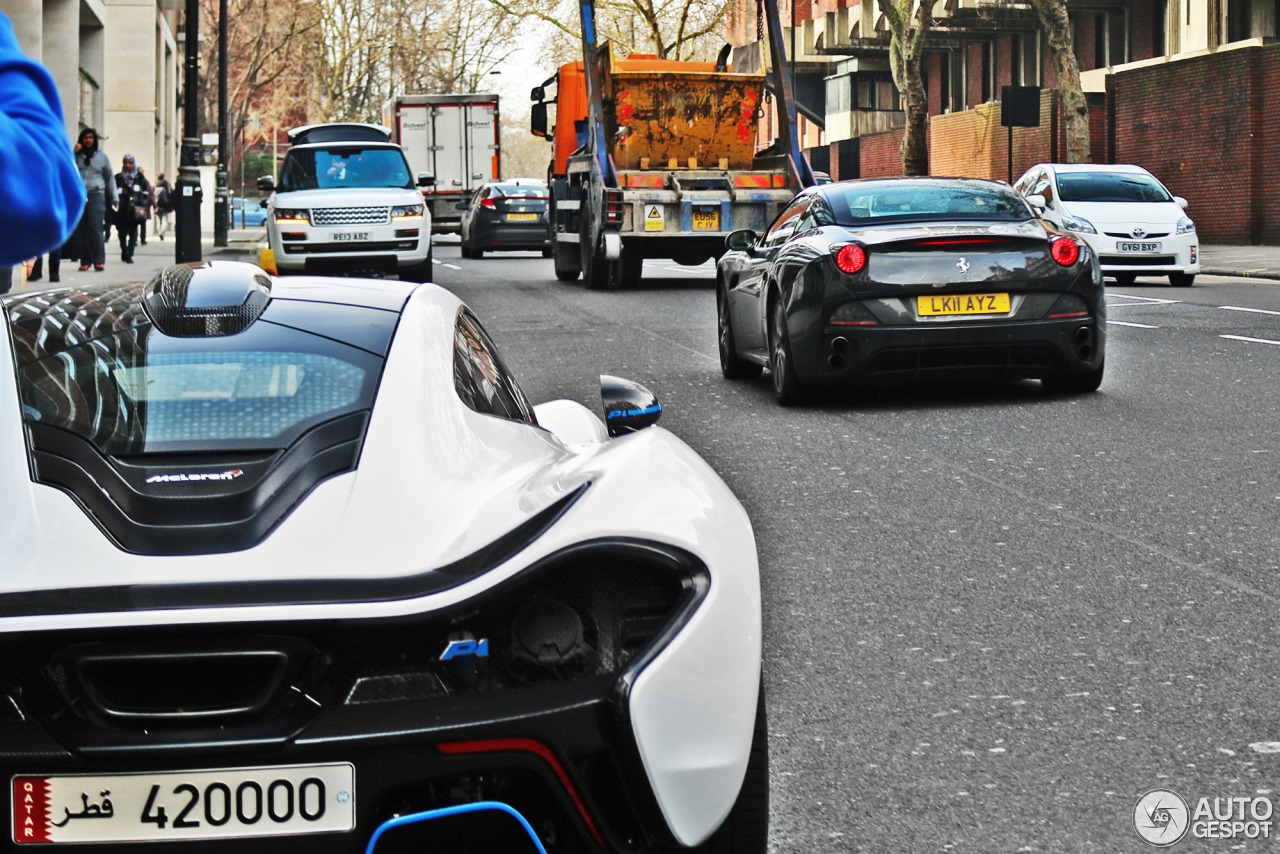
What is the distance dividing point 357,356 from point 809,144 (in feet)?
236

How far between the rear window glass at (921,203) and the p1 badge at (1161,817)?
692 centimetres

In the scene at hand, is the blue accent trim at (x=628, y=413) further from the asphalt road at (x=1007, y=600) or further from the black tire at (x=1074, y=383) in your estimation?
the black tire at (x=1074, y=383)

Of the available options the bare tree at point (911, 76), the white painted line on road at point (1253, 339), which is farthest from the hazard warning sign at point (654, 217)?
the bare tree at point (911, 76)

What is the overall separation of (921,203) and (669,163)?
13.0m

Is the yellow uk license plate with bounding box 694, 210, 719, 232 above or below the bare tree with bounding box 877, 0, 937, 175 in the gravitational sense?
below

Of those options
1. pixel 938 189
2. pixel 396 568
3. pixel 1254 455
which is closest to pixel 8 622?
pixel 396 568

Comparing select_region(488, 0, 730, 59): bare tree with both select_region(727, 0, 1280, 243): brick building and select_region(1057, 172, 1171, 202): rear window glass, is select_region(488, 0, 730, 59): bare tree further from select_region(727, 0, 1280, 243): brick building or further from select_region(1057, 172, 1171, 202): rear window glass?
select_region(1057, 172, 1171, 202): rear window glass

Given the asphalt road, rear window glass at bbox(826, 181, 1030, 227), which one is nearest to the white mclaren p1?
the asphalt road

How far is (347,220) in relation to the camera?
2273 cm

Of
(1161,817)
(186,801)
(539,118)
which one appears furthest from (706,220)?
(186,801)

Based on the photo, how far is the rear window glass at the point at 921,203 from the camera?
1035 cm

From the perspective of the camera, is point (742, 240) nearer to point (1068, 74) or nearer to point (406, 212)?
point (406, 212)
